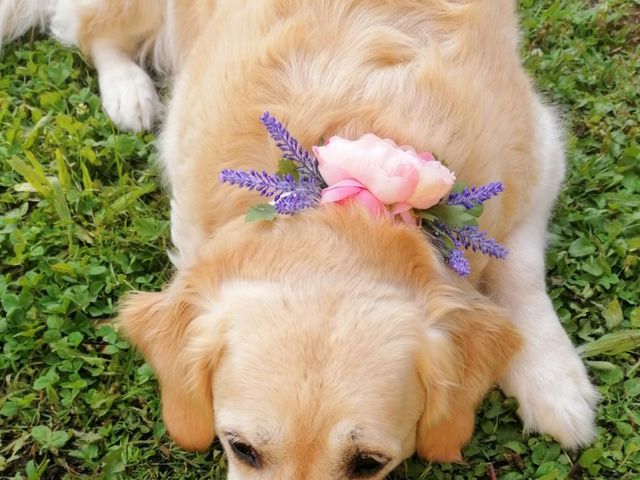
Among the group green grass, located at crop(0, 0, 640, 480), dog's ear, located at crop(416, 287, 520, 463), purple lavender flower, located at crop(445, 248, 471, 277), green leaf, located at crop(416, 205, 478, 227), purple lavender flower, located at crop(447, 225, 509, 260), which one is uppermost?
green leaf, located at crop(416, 205, 478, 227)

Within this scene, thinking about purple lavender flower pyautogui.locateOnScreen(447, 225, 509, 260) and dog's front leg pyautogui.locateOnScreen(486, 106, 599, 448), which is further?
dog's front leg pyautogui.locateOnScreen(486, 106, 599, 448)

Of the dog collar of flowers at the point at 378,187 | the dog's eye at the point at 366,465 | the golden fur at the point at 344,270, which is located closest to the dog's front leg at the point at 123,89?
the golden fur at the point at 344,270

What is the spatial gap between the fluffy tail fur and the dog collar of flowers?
293cm

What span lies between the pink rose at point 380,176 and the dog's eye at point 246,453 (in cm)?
81

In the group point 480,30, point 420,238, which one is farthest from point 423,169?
point 480,30

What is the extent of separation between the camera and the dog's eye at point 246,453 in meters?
2.39

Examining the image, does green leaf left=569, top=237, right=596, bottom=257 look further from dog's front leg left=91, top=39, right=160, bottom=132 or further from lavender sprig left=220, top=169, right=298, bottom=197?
dog's front leg left=91, top=39, right=160, bottom=132

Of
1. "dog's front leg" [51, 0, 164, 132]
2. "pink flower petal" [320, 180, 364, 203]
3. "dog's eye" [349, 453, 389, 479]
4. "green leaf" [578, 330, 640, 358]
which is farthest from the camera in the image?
"dog's front leg" [51, 0, 164, 132]

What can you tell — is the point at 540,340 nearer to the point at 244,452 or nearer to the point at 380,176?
the point at 380,176

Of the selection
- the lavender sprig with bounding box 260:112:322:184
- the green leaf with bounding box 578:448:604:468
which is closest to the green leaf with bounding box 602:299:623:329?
the green leaf with bounding box 578:448:604:468

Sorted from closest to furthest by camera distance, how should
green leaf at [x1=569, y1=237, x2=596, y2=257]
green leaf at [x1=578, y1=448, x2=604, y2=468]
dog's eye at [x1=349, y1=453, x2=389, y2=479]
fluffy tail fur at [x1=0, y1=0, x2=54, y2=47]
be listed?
1. dog's eye at [x1=349, y1=453, x2=389, y2=479]
2. green leaf at [x1=578, y1=448, x2=604, y2=468]
3. green leaf at [x1=569, y1=237, x2=596, y2=257]
4. fluffy tail fur at [x1=0, y1=0, x2=54, y2=47]

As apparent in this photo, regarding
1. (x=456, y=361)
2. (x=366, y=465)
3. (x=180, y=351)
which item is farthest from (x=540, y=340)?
(x=180, y=351)

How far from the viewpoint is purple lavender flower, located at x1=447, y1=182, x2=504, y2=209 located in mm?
2533

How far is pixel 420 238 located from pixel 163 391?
3.51 ft
